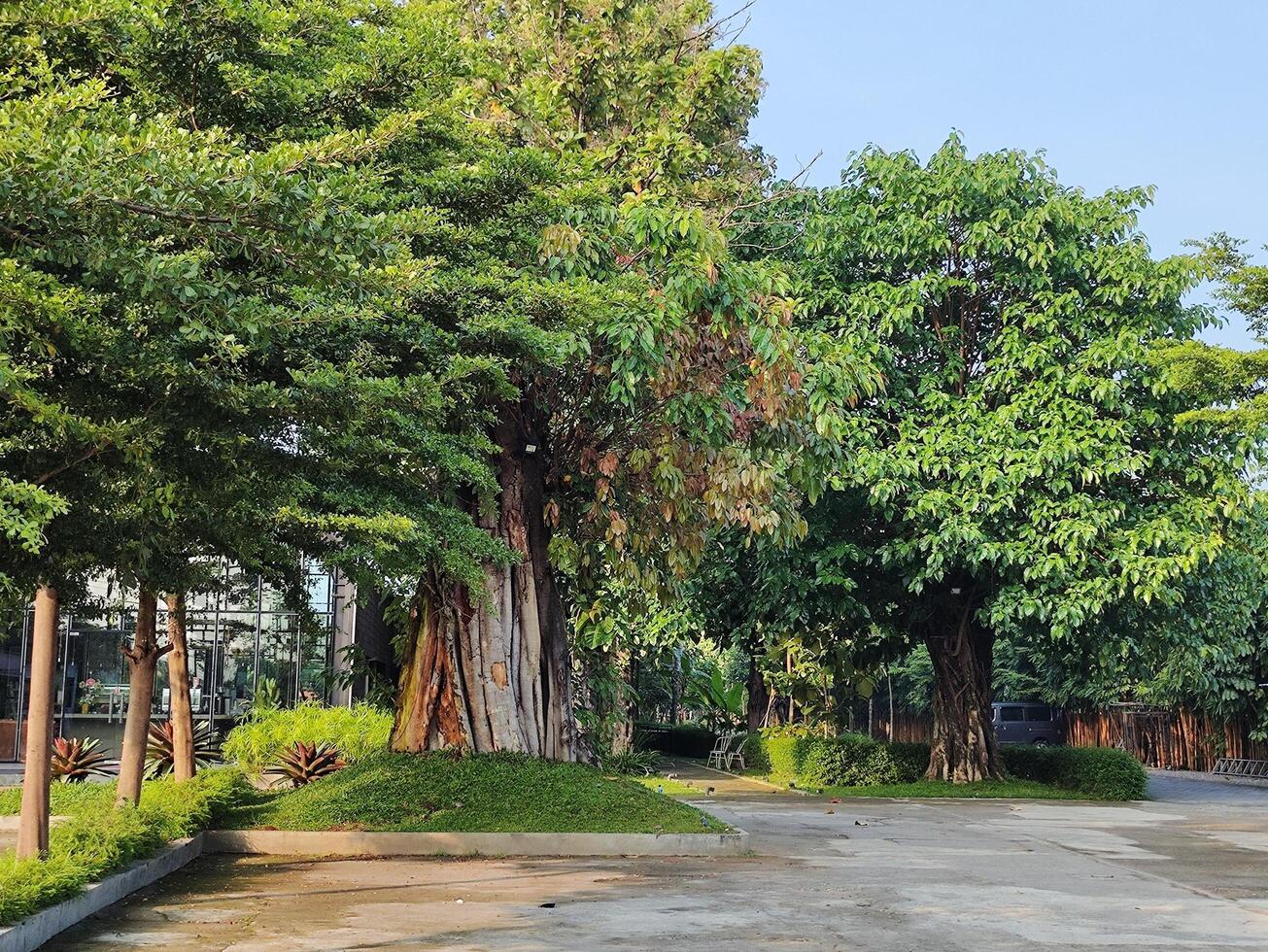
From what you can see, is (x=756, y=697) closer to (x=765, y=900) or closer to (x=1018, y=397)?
(x=1018, y=397)

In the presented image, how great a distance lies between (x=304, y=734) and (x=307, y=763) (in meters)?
2.83

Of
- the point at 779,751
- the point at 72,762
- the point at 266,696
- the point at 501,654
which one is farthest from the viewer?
the point at 779,751

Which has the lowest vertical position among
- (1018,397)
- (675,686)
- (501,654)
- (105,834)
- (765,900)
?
(765,900)

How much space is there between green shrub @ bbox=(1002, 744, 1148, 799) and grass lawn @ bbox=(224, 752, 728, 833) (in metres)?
13.5

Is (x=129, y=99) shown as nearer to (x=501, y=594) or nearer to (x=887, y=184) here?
(x=501, y=594)

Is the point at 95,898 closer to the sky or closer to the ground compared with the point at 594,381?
closer to the ground

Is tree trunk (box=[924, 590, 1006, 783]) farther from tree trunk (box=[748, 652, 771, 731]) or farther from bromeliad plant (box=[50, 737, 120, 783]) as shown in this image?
bromeliad plant (box=[50, 737, 120, 783])

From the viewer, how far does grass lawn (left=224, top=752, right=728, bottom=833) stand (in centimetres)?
1499

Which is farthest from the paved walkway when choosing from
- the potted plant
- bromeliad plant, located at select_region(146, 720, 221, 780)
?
the potted plant

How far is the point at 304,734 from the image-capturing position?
22.1 metres

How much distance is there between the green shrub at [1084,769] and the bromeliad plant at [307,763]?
1465 centimetres

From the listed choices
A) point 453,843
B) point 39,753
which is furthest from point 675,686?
point 39,753

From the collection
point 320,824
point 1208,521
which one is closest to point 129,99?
point 320,824

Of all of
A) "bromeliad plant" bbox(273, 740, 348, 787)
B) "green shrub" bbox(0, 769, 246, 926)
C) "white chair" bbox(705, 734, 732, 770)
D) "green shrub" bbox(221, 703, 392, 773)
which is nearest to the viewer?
"green shrub" bbox(0, 769, 246, 926)
